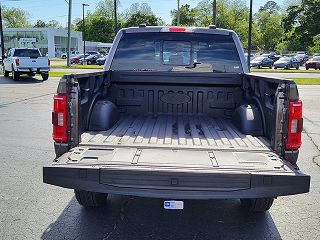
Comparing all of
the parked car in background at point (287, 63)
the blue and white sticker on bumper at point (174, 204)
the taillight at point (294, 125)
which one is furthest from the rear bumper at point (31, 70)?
the parked car in background at point (287, 63)

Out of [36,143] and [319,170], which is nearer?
[319,170]

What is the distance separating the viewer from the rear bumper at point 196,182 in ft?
10.3

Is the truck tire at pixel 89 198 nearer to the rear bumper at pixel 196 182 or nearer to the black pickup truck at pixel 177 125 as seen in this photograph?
the black pickup truck at pixel 177 125

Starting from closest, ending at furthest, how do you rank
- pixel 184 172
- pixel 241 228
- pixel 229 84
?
pixel 184 172, pixel 241 228, pixel 229 84

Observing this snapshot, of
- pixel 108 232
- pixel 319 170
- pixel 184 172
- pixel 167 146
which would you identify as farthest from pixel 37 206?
pixel 319 170

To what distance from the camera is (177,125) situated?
471cm

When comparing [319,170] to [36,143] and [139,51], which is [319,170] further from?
[36,143]

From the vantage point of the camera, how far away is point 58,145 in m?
3.64

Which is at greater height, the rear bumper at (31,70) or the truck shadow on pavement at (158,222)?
the rear bumper at (31,70)

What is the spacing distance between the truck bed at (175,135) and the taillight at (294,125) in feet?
0.80

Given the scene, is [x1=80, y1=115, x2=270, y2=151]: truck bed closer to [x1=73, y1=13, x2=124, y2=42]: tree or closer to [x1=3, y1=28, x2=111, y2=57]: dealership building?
[x1=3, y1=28, x2=111, y2=57]: dealership building

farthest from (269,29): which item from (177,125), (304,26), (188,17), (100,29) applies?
(177,125)

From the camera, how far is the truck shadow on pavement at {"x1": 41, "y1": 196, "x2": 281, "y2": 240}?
12.6 ft

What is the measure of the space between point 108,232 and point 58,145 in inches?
40.8
